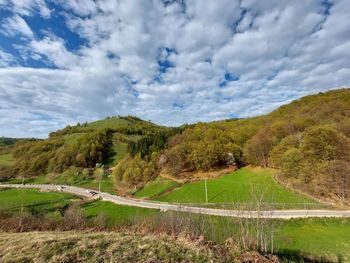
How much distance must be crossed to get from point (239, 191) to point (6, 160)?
140 meters

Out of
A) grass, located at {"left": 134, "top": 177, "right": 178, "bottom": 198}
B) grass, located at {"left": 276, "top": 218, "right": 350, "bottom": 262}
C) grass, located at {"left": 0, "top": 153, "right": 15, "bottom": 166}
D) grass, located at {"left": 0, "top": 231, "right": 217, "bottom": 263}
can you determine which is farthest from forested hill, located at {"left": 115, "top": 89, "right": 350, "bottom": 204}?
grass, located at {"left": 0, "top": 153, "right": 15, "bottom": 166}

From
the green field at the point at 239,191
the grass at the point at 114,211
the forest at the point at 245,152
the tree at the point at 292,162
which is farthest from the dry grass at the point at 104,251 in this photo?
the tree at the point at 292,162

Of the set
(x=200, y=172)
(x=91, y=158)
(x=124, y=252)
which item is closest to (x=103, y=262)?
(x=124, y=252)

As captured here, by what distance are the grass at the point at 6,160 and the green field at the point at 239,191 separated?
110m

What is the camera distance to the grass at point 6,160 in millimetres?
131225

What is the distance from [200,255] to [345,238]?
75.0 ft

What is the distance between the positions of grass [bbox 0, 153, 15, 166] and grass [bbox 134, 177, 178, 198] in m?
98.2

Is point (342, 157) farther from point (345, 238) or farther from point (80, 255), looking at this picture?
point (80, 255)

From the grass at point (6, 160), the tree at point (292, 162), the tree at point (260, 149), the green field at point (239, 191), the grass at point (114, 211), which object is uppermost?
the grass at point (6, 160)

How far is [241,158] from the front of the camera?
→ 234 ft

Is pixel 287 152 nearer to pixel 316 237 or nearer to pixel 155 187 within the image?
pixel 316 237

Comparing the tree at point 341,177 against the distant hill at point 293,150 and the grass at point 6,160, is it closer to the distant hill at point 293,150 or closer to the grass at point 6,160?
the distant hill at point 293,150

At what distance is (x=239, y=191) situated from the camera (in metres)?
50.0

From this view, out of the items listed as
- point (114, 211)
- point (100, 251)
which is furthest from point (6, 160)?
point (100, 251)
